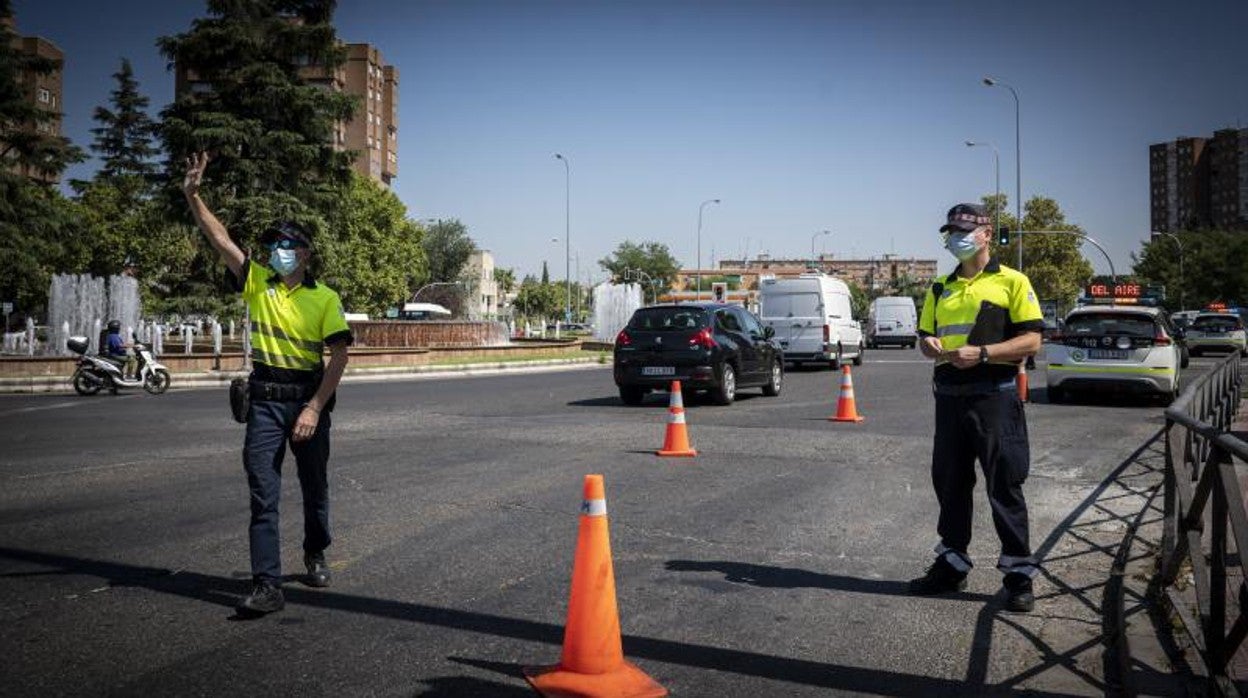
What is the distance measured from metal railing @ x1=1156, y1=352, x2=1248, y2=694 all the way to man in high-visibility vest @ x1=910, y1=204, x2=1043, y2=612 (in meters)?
0.70

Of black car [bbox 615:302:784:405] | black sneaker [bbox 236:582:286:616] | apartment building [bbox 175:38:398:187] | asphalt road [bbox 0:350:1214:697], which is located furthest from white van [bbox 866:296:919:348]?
apartment building [bbox 175:38:398:187]

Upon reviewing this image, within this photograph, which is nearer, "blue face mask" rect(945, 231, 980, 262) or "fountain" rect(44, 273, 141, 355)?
"blue face mask" rect(945, 231, 980, 262)

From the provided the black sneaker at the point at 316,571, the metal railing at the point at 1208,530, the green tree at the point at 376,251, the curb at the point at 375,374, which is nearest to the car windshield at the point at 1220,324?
the curb at the point at 375,374

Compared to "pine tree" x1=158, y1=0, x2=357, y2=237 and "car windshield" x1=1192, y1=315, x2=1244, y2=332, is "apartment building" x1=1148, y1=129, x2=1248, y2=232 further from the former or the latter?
"pine tree" x1=158, y1=0, x2=357, y2=237

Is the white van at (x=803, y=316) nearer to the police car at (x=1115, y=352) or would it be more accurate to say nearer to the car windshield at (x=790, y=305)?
the car windshield at (x=790, y=305)

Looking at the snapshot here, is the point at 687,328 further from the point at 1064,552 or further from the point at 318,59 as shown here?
the point at 318,59

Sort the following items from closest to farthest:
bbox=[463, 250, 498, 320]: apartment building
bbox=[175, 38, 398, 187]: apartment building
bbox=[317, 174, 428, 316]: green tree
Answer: bbox=[317, 174, 428, 316]: green tree → bbox=[175, 38, 398, 187]: apartment building → bbox=[463, 250, 498, 320]: apartment building

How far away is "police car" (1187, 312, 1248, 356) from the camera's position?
35969mm

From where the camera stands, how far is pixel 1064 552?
21.1 feet

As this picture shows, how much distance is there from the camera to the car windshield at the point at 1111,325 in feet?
54.7

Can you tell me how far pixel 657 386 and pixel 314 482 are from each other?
38.6ft

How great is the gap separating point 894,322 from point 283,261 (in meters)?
47.0

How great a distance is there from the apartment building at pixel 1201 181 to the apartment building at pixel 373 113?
116 metres

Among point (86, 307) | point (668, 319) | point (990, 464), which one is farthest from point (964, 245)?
point (86, 307)
